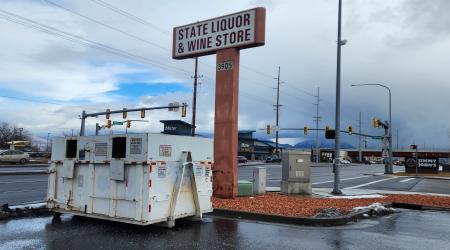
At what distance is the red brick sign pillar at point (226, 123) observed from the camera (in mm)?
15164

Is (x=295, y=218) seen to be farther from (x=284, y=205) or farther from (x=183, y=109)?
(x=183, y=109)

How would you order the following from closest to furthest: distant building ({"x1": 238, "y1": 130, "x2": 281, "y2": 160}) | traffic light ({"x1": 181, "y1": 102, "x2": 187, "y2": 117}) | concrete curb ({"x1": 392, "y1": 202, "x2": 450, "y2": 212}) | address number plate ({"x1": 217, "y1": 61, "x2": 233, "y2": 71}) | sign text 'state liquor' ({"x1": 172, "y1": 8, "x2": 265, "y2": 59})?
concrete curb ({"x1": 392, "y1": 202, "x2": 450, "y2": 212}), sign text 'state liquor' ({"x1": 172, "y1": 8, "x2": 265, "y2": 59}), address number plate ({"x1": 217, "y1": 61, "x2": 233, "y2": 71}), traffic light ({"x1": 181, "y1": 102, "x2": 187, "y2": 117}), distant building ({"x1": 238, "y1": 130, "x2": 281, "y2": 160})

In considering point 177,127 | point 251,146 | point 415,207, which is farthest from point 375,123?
point 251,146

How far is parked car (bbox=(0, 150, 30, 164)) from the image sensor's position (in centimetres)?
4738

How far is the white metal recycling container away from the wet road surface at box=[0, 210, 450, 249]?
13.5 inches

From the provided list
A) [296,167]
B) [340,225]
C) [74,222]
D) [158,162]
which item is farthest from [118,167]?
[296,167]

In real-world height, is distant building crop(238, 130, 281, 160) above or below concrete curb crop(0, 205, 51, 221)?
above

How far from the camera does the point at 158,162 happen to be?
9.30 meters

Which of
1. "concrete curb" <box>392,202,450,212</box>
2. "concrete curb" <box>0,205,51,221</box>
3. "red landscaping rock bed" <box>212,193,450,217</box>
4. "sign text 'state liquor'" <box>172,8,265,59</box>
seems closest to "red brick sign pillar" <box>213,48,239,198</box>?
"sign text 'state liquor'" <box>172,8,265,59</box>

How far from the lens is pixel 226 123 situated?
1551cm

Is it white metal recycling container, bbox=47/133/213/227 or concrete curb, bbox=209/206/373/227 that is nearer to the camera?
white metal recycling container, bbox=47/133/213/227

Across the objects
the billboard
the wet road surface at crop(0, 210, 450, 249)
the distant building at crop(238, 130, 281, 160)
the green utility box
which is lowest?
the wet road surface at crop(0, 210, 450, 249)

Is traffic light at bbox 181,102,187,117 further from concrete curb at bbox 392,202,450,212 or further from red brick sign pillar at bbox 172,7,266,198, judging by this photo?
concrete curb at bbox 392,202,450,212

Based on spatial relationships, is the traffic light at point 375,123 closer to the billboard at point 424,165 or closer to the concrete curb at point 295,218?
the billboard at point 424,165
